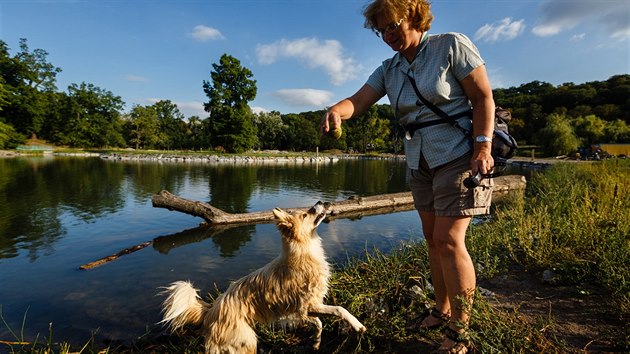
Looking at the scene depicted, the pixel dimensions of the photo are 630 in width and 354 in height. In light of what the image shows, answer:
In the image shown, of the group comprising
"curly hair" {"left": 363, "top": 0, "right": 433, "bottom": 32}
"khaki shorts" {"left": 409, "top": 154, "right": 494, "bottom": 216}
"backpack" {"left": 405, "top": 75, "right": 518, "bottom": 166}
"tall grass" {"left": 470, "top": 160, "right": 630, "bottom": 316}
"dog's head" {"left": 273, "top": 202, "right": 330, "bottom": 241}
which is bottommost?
"tall grass" {"left": 470, "top": 160, "right": 630, "bottom": 316}

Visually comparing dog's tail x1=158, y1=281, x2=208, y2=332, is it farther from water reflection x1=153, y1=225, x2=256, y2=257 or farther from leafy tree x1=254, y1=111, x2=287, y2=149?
leafy tree x1=254, y1=111, x2=287, y2=149

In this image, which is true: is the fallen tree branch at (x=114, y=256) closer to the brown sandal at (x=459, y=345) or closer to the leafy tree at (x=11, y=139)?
the brown sandal at (x=459, y=345)

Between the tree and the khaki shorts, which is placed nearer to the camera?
the khaki shorts

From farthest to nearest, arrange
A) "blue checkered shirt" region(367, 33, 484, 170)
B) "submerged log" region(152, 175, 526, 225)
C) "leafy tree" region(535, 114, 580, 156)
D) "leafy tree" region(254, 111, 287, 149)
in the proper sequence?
"leafy tree" region(254, 111, 287, 149) → "leafy tree" region(535, 114, 580, 156) → "submerged log" region(152, 175, 526, 225) → "blue checkered shirt" region(367, 33, 484, 170)

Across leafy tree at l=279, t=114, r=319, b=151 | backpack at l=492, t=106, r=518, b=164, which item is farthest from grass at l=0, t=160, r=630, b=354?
leafy tree at l=279, t=114, r=319, b=151

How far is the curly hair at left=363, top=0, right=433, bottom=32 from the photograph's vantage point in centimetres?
214

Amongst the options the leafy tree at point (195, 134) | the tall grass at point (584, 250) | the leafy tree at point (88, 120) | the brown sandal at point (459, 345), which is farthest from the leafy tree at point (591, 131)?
the leafy tree at point (88, 120)

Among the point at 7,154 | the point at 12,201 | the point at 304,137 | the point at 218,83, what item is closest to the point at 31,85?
the point at 7,154

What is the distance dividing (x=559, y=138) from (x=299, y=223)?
57594 mm

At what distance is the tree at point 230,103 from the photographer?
148 feet

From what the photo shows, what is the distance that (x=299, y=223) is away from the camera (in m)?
2.86

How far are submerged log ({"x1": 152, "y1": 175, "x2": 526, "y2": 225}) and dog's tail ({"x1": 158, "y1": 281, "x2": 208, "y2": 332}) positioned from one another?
13.9 ft

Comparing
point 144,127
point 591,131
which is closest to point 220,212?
point 591,131

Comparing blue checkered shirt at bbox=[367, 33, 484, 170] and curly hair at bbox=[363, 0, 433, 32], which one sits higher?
curly hair at bbox=[363, 0, 433, 32]
